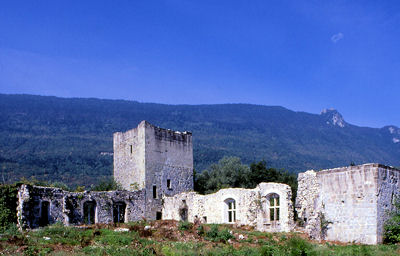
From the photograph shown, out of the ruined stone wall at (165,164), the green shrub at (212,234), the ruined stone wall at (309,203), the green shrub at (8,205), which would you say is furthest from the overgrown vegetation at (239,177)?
the green shrub at (8,205)

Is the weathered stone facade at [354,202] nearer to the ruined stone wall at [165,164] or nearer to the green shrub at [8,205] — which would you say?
the ruined stone wall at [165,164]

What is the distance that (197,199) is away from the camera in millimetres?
32969

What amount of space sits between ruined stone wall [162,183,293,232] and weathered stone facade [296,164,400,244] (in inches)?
108

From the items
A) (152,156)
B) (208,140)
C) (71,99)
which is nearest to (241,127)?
(208,140)

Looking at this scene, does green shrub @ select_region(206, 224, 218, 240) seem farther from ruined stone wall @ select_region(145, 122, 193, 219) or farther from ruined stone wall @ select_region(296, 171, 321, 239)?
ruined stone wall @ select_region(145, 122, 193, 219)

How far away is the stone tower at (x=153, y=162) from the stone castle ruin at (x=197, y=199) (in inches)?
3.1

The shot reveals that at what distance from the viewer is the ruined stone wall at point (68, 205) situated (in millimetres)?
26625

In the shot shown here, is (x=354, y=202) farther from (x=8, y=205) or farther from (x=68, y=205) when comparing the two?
(x=8, y=205)

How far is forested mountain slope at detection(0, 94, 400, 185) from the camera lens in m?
79.5

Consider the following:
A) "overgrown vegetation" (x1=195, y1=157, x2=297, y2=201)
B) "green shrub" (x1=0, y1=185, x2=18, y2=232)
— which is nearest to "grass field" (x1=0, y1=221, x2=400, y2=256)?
"green shrub" (x1=0, y1=185, x2=18, y2=232)

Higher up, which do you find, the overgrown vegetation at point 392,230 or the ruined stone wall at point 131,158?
the ruined stone wall at point 131,158

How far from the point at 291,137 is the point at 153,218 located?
152 m

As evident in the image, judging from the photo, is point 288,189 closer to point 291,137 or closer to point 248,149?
point 248,149

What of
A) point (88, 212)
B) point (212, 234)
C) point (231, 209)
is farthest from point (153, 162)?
point (212, 234)
